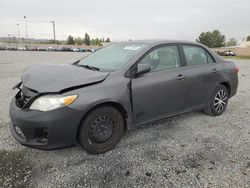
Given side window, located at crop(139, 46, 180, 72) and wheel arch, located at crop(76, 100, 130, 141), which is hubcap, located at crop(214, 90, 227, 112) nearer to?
side window, located at crop(139, 46, 180, 72)

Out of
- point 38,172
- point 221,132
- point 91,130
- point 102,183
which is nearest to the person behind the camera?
point 102,183

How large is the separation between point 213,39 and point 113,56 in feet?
292

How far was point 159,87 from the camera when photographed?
9.87ft

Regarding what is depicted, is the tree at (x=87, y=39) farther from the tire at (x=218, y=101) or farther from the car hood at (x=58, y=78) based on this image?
the car hood at (x=58, y=78)

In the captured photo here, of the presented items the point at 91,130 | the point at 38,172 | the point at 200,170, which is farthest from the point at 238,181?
the point at 38,172

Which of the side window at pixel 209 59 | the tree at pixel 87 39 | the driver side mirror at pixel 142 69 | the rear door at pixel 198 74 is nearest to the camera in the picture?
the driver side mirror at pixel 142 69

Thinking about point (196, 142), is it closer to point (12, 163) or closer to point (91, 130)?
point (91, 130)

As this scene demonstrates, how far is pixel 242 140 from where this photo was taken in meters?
3.15

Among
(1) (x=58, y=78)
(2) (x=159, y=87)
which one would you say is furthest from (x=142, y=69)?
(1) (x=58, y=78)

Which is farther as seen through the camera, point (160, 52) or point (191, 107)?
point (191, 107)

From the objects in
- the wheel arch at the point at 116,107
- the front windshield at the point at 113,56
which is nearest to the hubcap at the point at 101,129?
the wheel arch at the point at 116,107

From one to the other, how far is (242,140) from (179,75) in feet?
4.74

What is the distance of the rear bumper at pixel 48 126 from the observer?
7.38 feet

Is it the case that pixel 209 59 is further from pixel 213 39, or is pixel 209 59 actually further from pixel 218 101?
pixel 213 39
